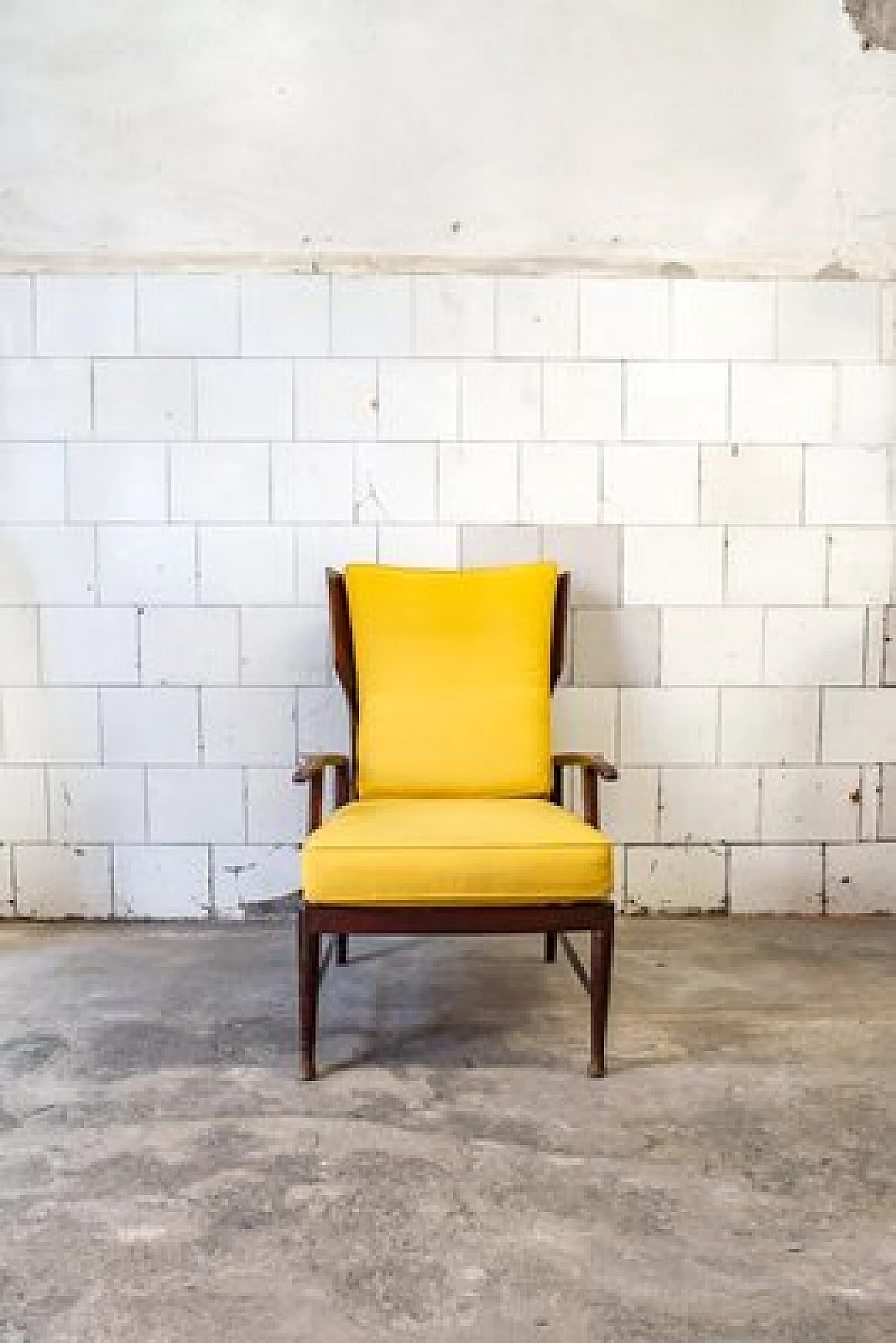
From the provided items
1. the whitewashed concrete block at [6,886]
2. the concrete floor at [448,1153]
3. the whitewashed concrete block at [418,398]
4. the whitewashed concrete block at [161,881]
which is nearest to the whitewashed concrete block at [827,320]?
A: the whitewashed concrete block at [418,398]

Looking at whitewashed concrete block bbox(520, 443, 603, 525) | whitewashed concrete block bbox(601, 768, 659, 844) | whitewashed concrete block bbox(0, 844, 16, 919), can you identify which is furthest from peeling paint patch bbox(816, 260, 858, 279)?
whitewashed concrete block bbox(0, 844, 16, 919)

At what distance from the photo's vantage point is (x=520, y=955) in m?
3.24

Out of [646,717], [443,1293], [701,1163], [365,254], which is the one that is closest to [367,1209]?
[443,1293]

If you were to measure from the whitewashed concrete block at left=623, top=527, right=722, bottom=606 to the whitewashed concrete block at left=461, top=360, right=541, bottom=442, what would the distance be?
47cm

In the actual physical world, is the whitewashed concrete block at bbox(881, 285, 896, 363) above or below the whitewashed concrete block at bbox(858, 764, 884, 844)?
above

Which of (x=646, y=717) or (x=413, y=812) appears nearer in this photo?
(x=413, y=812)

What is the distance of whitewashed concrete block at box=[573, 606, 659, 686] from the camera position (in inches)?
141

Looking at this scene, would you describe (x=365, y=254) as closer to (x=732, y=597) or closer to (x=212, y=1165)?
(x=732, y=597)

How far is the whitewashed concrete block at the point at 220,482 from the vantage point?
351 centimetres

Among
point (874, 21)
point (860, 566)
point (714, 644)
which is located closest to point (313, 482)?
point (714, 644)

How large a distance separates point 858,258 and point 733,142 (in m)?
0.51

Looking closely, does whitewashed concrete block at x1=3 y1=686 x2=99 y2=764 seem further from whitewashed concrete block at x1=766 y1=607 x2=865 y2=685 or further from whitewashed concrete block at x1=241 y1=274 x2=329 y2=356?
whitewashed concrete block at x1=766 y1=607 x2=865 y2=685

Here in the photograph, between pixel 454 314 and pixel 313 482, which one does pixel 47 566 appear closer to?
pixel 313 482

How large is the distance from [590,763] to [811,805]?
1165 millimetres
